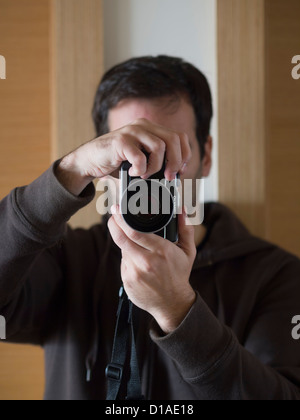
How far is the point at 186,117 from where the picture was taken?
0.69 m

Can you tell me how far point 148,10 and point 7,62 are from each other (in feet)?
0.92

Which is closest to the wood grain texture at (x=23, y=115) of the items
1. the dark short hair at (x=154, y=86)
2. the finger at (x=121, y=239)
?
the dark short hair at (x=154, y=86)

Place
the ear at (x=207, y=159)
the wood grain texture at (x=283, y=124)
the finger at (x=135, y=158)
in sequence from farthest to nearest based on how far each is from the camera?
the wood grain texture at (x=283, y=124) → the ear at (x=207, y=159) → the finger at (x=135, y=158)

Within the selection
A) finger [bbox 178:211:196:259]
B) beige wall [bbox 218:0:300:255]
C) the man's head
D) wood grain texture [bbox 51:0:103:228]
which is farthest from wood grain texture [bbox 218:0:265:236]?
finger [bbox 178:211:196:259]

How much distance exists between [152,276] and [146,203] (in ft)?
0.27

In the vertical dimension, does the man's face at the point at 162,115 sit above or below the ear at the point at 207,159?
above

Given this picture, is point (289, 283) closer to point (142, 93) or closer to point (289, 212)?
point (289, 212)

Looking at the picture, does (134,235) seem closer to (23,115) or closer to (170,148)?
(170,148)

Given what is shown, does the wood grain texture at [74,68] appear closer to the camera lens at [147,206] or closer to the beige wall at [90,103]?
the beige wall at [90,103]

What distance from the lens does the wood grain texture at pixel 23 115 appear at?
2.26 ft

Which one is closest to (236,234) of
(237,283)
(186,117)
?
(237,283)

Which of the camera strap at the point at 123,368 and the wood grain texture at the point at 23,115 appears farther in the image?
the wood grain texture at the point at 23,115

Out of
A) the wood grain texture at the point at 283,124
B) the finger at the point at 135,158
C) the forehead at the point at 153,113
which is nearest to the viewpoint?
the finger at the point at 135,158

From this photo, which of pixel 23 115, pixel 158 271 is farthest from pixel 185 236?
pixel 23 115
